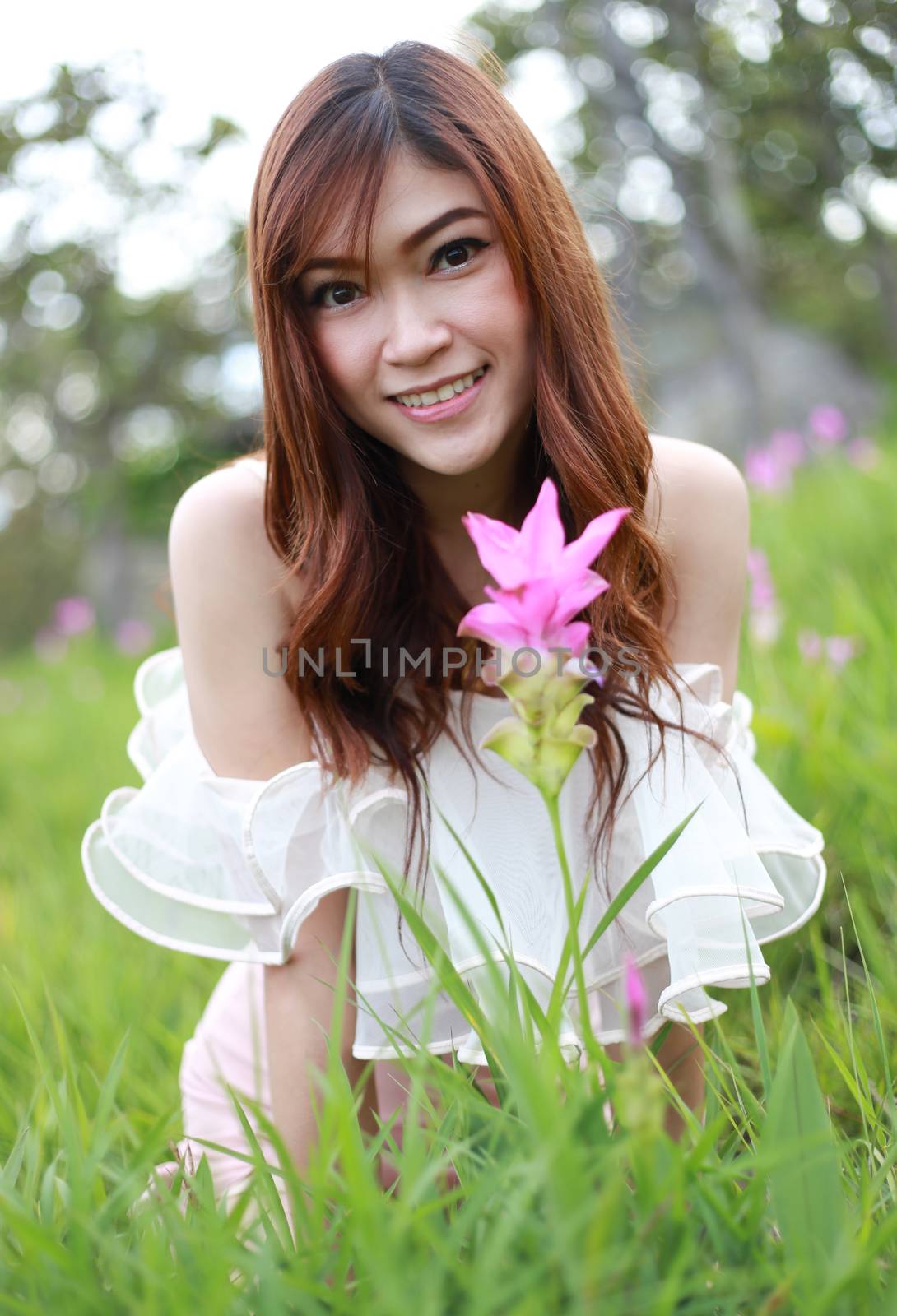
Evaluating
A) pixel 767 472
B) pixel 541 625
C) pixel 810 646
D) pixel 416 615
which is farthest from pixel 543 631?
pixel 767 472

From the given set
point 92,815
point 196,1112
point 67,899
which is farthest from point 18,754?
point 196,1112

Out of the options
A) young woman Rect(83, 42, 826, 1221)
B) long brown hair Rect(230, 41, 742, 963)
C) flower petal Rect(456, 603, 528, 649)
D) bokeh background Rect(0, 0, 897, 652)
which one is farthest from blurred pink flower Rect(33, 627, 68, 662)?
flower petal Rect(456, 603, 528, 649)

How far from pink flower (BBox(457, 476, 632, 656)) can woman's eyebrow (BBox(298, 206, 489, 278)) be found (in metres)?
0.60

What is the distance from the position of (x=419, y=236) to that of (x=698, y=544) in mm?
508

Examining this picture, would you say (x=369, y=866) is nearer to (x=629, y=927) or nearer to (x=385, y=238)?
(x=629, y=927)

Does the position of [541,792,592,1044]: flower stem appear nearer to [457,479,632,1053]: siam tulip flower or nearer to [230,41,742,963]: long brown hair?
[457,479,632,1053]: siam tulip flower

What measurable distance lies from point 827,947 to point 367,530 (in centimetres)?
83

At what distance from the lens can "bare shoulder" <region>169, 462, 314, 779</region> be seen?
50.6 inches

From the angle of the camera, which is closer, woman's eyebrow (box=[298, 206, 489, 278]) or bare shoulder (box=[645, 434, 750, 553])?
woman's eyebrow (box=[298, 206, 489, 278])

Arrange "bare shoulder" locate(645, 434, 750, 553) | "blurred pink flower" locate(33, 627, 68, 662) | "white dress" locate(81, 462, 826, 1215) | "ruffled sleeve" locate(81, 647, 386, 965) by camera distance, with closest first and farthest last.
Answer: "white dress" locate(81, 462, 826, 1215)
"ruffled sleeve" locate(81, 647, 386, 965)
"bare shoulder" locate(645, 434, 750, 553)
"blurred pink flower" locate(33, 627, 68, 662)

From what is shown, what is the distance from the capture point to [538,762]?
621mm

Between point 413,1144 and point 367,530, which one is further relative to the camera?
point 367,530

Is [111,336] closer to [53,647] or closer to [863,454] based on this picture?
[53,647]

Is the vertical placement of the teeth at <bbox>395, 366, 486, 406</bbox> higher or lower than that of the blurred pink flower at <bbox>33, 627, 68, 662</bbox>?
higher
